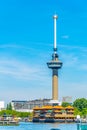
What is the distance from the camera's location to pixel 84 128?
106 m

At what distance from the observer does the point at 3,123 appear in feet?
596

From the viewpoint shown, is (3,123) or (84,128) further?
(3,123)

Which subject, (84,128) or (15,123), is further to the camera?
(15,123)

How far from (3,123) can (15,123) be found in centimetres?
450

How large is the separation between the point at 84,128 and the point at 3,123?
7932 cm

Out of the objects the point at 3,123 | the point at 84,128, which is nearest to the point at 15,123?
the point at 3,123

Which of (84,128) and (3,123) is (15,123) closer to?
(3,123)

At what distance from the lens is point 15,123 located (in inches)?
7200

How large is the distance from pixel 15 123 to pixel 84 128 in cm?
7937
